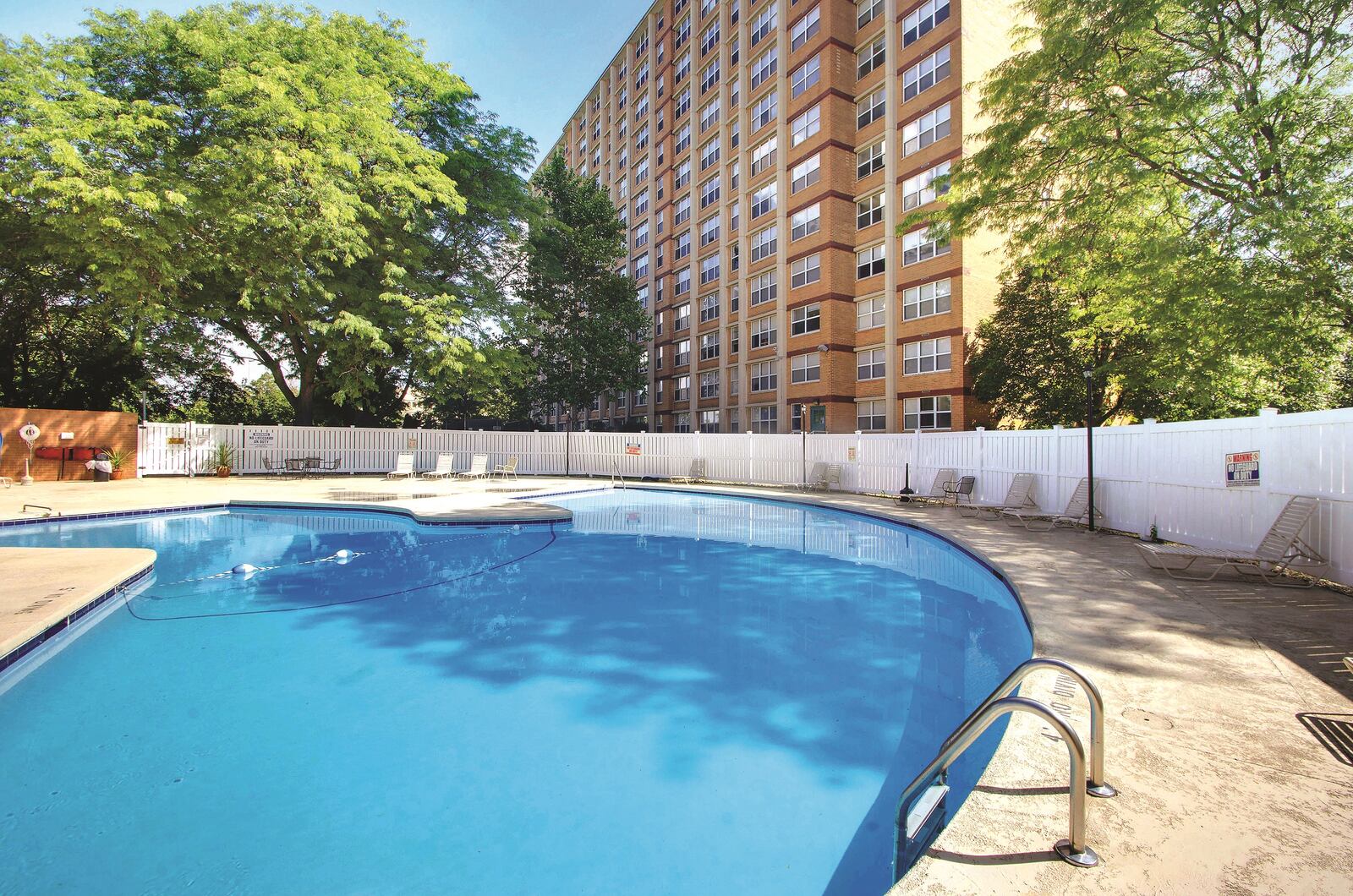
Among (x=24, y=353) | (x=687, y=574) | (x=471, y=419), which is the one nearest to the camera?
(x=687, y=574)

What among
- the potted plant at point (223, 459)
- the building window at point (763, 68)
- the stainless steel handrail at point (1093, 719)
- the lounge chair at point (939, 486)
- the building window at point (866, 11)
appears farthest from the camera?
the building window at point (763, 68)

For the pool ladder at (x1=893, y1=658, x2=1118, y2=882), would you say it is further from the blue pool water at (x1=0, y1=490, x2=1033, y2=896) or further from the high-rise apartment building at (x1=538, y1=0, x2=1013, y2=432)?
the high-rise apartment building at (x1=538, y1=0, x2=1013, y2=432)

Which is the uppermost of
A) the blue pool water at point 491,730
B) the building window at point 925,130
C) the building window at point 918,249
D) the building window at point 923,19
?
the building window at point 923,19

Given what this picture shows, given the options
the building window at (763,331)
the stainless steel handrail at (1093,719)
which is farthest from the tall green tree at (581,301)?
the stainless steel handrail at (1093,719)

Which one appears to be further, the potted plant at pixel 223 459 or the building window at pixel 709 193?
the building window at pixel 709 193

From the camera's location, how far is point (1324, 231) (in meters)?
9.20

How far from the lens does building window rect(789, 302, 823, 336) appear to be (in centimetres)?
2662

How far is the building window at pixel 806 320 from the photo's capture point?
26.6 metres

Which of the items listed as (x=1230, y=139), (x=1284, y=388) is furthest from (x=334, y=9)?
(x=1284, y=388)

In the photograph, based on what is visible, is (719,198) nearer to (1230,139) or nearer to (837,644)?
(1230,139)

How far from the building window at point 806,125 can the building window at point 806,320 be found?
26.4 feet

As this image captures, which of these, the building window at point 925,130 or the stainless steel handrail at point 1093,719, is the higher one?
the building window at point 925,130

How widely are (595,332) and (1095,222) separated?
24.7 meters

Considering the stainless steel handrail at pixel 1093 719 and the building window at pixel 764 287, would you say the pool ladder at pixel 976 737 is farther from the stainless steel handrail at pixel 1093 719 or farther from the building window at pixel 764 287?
the building window at pixel 764 287
